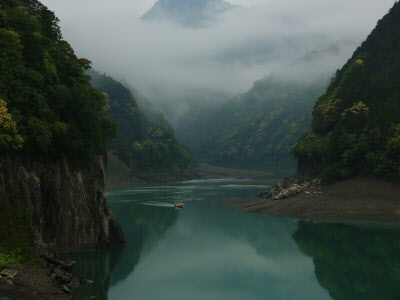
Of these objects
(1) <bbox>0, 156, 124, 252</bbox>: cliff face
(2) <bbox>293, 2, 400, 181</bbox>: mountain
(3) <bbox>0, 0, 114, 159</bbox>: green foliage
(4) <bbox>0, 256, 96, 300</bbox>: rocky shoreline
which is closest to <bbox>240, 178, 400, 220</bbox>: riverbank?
(2) <bbox>293, 2, 400, 181</bbox>: mountain

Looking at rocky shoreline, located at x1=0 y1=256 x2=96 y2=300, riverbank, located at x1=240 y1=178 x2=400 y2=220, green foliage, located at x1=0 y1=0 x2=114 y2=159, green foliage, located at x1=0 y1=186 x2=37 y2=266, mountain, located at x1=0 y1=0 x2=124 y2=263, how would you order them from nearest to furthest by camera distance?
rocky shoreline, located at x1=0 y1=256 x2=96 y2=300 → green foliage, located at x1=0 y1=186 x2=37 y2=266 → mountain, located at x1=0 y1=0 x2=124 y2=263 → green foliage, located at x1=0 y1=0 x2=114 y2=159 → riverbank, located at x1=240 y1=178 x2=400 y2=220

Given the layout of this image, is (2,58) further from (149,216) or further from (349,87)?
(349,87)

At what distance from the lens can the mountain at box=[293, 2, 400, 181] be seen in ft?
292

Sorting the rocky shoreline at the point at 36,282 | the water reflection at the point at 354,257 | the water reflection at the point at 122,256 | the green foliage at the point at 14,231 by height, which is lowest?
the water reflection at the point at 354,257

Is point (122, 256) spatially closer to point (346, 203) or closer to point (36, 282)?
point (36, 282)

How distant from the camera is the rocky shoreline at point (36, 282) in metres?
22.2

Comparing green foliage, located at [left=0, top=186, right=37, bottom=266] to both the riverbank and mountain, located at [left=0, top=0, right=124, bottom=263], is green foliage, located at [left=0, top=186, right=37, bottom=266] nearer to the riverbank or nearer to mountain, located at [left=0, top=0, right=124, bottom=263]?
mountain, located at [left=0, top=0, right=124, bottom=263]

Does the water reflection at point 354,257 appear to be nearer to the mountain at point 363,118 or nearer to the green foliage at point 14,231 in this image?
the mountain at point 363,118

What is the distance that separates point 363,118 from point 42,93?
77.8 meters

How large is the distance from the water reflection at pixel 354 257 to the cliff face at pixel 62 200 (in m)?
25.3

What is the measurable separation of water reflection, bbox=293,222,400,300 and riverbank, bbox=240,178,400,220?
20.8 ft

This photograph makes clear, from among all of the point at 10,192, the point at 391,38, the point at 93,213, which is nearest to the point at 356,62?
the point at 391,38

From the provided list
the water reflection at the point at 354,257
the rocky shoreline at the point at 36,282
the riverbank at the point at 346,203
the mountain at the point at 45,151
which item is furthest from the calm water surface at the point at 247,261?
the riverbank at the point at 346,203

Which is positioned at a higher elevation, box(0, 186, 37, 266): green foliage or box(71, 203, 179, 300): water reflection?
box(0, 186, 37, 266): green foliage
